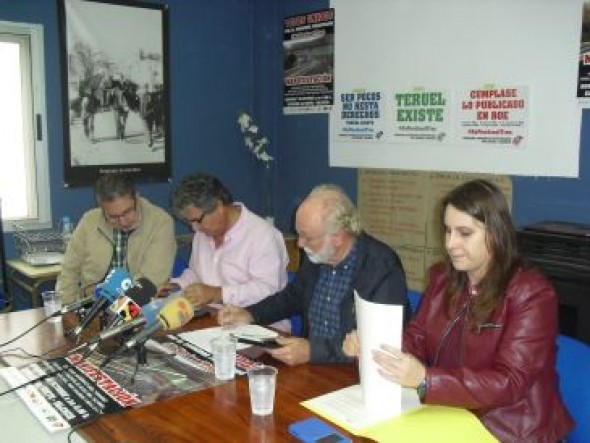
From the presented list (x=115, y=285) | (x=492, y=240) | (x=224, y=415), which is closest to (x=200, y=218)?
(x=115, y=285)

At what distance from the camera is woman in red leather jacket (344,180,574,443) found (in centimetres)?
149

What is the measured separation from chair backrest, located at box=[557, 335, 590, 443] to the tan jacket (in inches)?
71.7

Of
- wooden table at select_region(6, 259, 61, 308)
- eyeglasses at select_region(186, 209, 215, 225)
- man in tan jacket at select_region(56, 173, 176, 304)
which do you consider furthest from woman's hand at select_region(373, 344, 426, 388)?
wooden table at select_region(6, 259, 61, 308)

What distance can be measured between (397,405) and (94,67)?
348 cm

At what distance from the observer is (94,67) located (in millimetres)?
4195

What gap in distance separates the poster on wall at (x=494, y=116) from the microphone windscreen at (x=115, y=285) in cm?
240

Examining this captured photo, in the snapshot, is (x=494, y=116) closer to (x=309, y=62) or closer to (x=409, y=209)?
(x=409, y=209)

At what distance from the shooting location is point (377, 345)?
1.44m

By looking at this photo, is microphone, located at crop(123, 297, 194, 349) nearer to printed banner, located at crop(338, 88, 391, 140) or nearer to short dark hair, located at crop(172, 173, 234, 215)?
short dark hair, located at crop(172, 173, 234, 215)

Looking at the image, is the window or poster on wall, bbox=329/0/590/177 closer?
poster on wall, bbox=329/0/590/177

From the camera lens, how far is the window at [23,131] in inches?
155

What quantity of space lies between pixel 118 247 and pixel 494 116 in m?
2.21

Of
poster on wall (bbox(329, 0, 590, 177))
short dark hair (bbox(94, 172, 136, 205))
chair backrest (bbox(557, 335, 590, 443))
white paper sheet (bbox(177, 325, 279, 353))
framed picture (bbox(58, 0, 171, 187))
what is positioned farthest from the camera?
framed picture (bbox(58, 0, 171, 187))

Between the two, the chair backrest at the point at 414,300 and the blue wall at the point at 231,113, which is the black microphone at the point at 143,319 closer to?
the chair backrest at the point at 414,300
